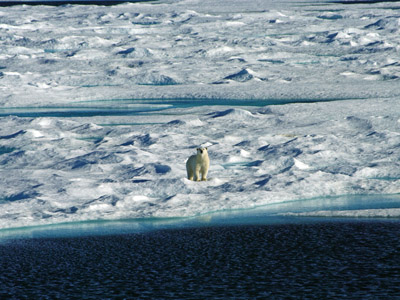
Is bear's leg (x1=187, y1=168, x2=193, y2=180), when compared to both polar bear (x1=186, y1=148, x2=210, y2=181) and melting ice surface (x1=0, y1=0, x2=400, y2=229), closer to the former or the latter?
polar bear (x1=186, y1=148, x2=210, y2=181)

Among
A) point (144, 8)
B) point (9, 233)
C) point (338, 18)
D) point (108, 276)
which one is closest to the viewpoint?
point (108, 276)

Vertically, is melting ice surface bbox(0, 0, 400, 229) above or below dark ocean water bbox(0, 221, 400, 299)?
above

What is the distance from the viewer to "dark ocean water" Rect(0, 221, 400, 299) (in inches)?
184

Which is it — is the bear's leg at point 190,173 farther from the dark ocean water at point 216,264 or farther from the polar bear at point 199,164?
the dark ocean water at point 216,264

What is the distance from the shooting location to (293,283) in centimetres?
476

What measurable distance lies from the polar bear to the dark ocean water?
5.07ft

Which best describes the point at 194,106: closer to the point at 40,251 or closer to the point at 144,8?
the point at 40,251

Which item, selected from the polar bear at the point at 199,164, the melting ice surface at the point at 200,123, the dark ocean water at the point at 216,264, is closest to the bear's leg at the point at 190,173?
the polar bear at the point at 199,164

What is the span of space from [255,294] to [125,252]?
1.52m

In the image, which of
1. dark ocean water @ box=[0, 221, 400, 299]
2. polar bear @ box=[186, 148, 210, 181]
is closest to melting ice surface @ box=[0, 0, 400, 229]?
polar bear @ box=[186, 148, 210, 181]

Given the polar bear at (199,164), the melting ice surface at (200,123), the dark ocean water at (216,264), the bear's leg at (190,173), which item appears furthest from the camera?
the bear's leg at (190,173)

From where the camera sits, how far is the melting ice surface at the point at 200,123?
7.06 meters

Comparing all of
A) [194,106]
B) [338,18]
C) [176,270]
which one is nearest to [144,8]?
[338,18]

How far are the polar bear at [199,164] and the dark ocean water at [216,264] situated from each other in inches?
60.9
